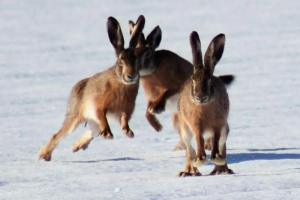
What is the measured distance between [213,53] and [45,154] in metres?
2.29

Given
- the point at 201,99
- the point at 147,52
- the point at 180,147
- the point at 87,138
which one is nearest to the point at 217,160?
the point at 201,99

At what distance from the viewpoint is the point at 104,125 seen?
8875 mm

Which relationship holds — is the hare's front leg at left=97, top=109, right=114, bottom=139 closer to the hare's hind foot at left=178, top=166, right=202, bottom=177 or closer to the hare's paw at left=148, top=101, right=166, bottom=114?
the hare's paw at left=148, top=101, right=166, bottom=114

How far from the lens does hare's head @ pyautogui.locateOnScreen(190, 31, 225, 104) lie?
280 inches

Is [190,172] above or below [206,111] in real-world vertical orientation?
below

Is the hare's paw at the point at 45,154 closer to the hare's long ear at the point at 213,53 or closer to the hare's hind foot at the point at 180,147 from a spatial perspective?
the hare's hind foot at the point at 180,147

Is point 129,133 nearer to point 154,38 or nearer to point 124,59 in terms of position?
point 124,59

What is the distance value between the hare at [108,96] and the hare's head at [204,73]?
1338 millimetres

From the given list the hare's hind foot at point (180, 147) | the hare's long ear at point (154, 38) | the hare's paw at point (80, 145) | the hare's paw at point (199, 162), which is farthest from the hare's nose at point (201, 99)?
the hare's long ear at point (154, 38)

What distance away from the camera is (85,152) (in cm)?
941

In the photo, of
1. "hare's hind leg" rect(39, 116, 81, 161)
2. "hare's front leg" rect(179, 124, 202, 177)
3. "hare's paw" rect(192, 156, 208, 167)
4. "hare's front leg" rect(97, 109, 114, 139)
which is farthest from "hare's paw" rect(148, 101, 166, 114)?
"hare's paw" rect(192, 156, 208, 167)

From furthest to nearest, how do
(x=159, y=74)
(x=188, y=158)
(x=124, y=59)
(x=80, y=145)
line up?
(x=159, y=74)
(x=80, y=145)
(x=124, y=59)
(x=188, y=158)

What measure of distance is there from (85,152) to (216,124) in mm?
2348

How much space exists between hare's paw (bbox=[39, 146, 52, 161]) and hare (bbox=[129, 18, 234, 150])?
3.87 ft
